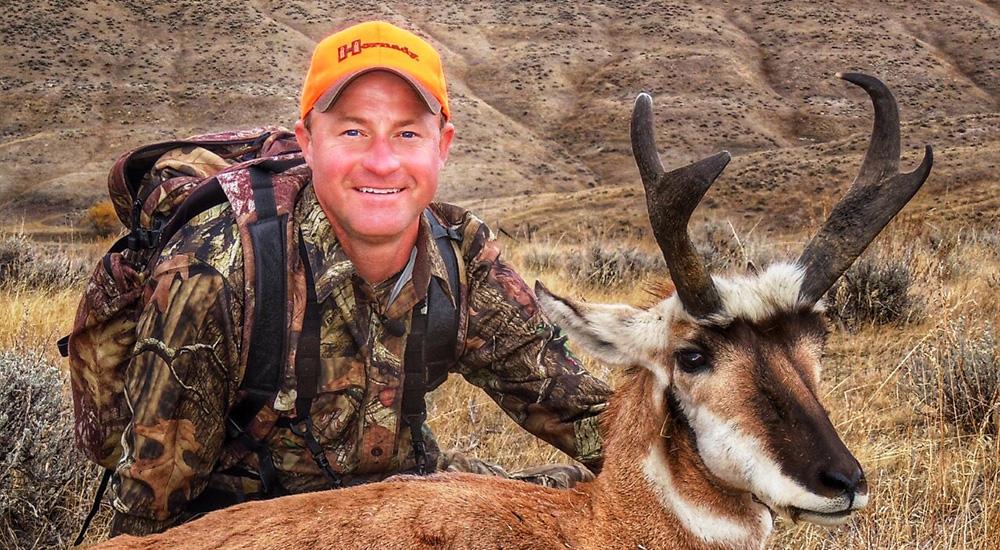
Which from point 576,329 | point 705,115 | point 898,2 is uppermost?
point 576,329

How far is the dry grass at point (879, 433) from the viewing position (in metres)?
4.00

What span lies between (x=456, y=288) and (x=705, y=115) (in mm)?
73278

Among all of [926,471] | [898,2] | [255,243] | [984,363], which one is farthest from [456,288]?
[898,2]

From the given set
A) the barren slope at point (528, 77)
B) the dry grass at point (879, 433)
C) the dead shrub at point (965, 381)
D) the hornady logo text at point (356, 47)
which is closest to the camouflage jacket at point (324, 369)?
the hornady logo text at point (356, 47)

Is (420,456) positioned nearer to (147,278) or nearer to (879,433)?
(147,278)

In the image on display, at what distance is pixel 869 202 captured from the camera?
3025mm

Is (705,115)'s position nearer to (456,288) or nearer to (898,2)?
(898,2)

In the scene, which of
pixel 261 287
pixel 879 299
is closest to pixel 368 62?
pixel 261 287

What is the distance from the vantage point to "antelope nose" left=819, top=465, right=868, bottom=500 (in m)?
2.52

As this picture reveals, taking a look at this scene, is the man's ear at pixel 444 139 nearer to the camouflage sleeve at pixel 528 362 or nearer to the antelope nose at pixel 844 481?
the camouflage sleeve at pixel 528 362

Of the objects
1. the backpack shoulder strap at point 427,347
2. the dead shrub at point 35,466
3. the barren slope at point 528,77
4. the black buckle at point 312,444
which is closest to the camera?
the black buckle at point 312,444

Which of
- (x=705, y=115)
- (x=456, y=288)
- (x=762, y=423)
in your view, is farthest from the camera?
(x=705, y=115)

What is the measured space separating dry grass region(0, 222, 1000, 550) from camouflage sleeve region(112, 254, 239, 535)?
1073 millimetres

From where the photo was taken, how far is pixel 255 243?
364 cm
